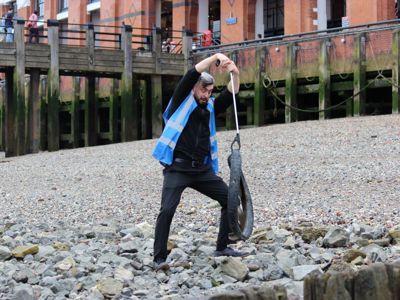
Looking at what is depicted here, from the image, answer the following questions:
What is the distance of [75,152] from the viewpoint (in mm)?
25719

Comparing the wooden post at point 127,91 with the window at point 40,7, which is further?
the window at point 40,7

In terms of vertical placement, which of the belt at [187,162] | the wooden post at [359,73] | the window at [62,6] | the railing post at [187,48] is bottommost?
A: the belt at [187,162]

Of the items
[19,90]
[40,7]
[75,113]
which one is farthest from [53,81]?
[40,7]

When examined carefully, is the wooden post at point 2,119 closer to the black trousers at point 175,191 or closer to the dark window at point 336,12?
the dark window at point 336,12

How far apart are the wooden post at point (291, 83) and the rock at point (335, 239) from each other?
1777 cm

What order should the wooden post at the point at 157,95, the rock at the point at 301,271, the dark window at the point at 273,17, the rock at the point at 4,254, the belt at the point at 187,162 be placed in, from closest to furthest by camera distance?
1. the rock at the point at 301,271
2. the belt at the point at 187,162
3. the rock at the point at 4,254
4. the wooden post at the point at 157,95
5. the dark window at the point at 273,17

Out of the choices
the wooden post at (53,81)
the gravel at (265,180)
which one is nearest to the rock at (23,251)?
the gravel at (265,180)

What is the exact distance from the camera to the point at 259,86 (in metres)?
27.0

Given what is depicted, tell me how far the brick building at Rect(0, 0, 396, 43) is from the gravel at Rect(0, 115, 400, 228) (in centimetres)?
583

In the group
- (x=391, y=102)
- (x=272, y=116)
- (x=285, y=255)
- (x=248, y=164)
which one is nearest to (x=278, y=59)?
(x=272, y=116)

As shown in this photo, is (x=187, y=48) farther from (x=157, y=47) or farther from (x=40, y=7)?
(x=40, y=7)

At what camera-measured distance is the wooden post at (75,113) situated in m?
33.1

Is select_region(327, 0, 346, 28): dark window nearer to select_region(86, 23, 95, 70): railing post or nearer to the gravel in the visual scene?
the gravel

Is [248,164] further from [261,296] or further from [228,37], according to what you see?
[228,37]
